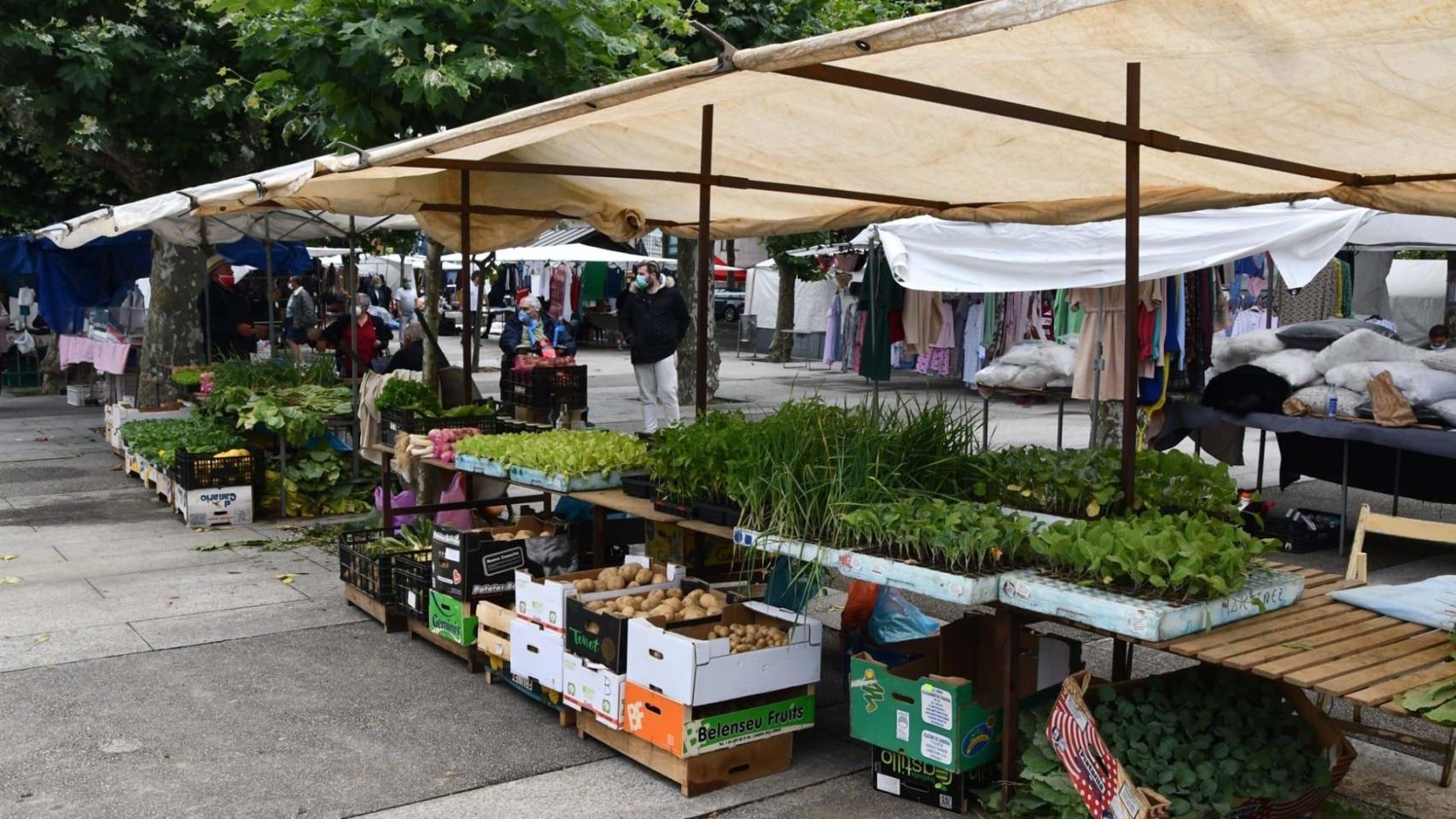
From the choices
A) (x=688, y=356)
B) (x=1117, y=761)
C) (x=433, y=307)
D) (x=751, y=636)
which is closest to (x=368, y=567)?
(x=433, y=307)

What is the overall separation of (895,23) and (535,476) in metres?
3.39

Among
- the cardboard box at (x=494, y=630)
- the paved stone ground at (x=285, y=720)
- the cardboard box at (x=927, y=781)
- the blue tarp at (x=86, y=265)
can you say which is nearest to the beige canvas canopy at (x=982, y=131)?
the paved stone ground at (x=285, y=720)

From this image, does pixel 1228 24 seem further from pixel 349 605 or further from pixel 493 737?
pixel 349 605

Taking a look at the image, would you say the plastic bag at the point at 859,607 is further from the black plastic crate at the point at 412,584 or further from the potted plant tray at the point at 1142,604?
the black plastic crate at the point at 412,584

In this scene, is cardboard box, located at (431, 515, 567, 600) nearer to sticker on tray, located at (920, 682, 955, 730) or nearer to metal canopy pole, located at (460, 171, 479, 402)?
metal canopy pole, located at (460, 171, 479, 402)

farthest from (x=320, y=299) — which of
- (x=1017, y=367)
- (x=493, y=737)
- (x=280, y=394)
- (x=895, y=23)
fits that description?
(x=895, y=23)

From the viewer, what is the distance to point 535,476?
594cm

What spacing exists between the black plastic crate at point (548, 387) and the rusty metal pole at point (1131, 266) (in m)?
5.12

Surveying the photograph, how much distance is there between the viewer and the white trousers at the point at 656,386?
44.9 ft

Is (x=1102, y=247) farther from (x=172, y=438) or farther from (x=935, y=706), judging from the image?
(x=172, y=438)

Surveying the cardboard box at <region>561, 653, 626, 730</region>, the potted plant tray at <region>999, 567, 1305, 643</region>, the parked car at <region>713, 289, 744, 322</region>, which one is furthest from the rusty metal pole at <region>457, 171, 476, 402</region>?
the parked car at <region>713, 289, 744, 322</region>

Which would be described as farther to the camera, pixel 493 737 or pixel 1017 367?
pixel 1017 367

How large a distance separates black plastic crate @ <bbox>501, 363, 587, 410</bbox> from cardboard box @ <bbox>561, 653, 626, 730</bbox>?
3997 millimetres

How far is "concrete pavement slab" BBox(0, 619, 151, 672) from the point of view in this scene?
6043 millimetres
